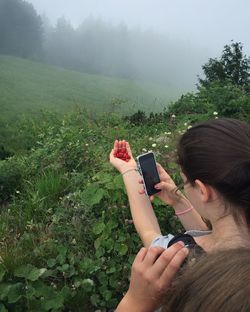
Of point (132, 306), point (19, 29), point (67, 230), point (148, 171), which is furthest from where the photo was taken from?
point (19, 29)

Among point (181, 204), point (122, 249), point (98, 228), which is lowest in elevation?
point (122, 249)

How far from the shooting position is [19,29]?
59.2 meters

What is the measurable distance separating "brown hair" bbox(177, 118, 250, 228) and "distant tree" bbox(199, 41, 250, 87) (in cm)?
1404

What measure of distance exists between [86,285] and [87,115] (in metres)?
6.80

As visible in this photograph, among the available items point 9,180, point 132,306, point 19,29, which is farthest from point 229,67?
point 19,29

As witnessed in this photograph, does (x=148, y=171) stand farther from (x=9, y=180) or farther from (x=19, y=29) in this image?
(x=19, y=29)

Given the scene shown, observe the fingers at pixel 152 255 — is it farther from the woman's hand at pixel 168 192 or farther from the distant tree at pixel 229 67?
the distant tree at pixel 229 67

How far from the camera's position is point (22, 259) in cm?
324

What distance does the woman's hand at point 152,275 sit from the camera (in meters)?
1.29

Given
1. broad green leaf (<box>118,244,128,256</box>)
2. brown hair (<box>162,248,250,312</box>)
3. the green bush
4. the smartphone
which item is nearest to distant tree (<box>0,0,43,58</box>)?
the green bush

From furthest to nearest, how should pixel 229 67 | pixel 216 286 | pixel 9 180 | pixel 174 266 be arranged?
pixel 229 67 → pixel 9 180 → pixel 174 266 → pixel 216 286

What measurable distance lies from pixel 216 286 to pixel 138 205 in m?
1.59

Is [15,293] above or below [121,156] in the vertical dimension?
below

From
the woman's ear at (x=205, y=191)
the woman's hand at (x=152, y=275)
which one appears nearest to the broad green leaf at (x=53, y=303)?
the woman's ear at (x=205, y=191)
